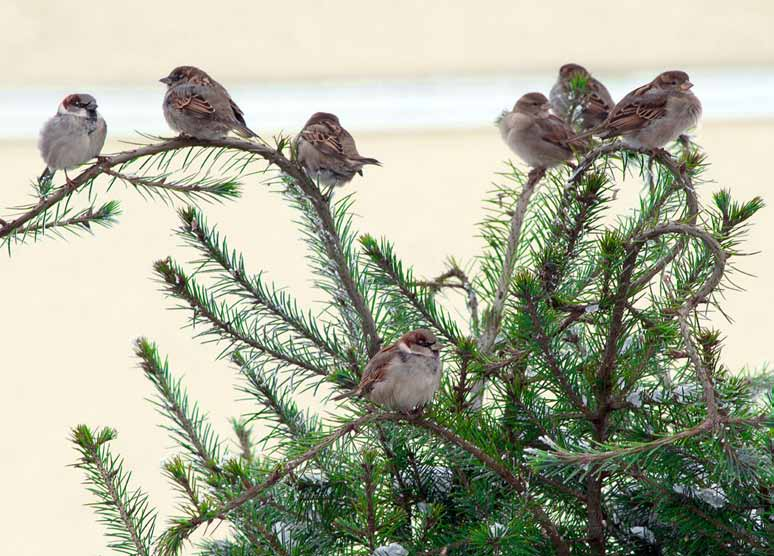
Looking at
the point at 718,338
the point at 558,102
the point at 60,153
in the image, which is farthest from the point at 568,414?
the point at 558,102

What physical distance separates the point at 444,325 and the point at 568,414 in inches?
5.9

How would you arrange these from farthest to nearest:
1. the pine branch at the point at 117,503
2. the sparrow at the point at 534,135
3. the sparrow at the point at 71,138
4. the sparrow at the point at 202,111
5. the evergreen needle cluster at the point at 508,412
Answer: the sparrow at the point at 534,135 → the sparrow at the point at 202,111 → the sparrow at the point at 71,138 → the pine branch at the point at 117,503 → the evergreen needle cluster at the point at 508,412

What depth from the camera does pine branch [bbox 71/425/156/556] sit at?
2.08 ft

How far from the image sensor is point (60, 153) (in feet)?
2.85

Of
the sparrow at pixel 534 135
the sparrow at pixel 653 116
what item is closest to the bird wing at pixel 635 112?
the sparrow at pixel 653 116

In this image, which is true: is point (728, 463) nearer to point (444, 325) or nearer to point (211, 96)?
point (444, 325)

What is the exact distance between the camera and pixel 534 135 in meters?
1.40

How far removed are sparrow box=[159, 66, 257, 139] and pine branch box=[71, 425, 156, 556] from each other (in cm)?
43

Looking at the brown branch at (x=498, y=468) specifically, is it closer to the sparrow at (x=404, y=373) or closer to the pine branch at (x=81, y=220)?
the sparrow at (x=404, y=373)

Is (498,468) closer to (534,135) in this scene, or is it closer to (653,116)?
(653,116)

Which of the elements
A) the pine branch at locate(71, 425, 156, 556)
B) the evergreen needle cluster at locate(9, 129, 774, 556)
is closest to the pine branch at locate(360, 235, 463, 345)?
the evergreen needle cluster at locate(9, 129, 774, 556)

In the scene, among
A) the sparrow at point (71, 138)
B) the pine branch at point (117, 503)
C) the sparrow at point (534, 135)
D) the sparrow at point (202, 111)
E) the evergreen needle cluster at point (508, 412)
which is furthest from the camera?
the sparrow at point (534, 135)

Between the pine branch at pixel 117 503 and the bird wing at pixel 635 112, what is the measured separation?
1.98ft

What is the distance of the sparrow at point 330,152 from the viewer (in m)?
1.05
